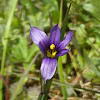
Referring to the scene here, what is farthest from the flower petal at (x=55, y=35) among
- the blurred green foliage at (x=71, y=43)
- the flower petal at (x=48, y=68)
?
the blurred green foliage at (x=71, y=43)

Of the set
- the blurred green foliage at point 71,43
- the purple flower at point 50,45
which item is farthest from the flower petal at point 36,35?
the blurred green foliage at point 71,43

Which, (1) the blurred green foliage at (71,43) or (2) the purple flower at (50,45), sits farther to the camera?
(1) the blurred green foliage at (71,43)

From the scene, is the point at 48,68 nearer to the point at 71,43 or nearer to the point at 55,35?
the point at 55,35

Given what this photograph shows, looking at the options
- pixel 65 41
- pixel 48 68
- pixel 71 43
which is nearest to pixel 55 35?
pixel 65 41

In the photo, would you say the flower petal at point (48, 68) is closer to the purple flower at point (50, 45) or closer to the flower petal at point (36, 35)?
the purple flower at point (50, 45)

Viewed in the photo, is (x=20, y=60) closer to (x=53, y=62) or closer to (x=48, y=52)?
(x=48, y=52)

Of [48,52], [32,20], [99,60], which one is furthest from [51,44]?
[32,20]

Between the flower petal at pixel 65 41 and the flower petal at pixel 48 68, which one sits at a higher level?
the flower petal at pixel 65 41

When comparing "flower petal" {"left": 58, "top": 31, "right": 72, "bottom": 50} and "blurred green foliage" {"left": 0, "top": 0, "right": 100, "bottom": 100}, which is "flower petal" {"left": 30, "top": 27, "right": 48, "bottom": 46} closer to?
"flower petal" {"left": 58, "top": 31, "right": 72, "bottom": 50}
